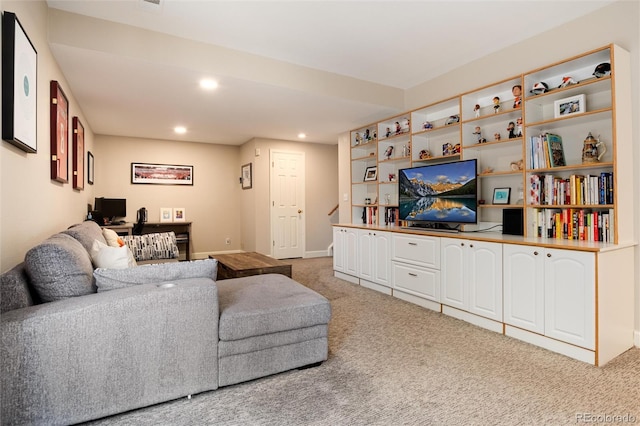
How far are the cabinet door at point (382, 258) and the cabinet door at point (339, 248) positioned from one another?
708 millimetres

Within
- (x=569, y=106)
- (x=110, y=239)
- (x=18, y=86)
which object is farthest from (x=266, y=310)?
(x=569, y=106)

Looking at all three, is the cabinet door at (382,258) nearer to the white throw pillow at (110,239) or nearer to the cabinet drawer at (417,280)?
the cabinet drawer at (417,280)

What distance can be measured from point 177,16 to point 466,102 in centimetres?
281

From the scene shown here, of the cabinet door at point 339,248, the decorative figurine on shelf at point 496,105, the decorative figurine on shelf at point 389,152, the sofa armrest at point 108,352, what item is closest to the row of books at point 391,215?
the cabinet door at point 339,248

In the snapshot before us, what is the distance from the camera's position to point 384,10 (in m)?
2.62

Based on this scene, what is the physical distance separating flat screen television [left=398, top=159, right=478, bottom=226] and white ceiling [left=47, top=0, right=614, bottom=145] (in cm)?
108

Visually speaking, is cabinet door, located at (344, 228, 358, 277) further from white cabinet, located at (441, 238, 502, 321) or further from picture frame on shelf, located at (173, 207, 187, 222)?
picture frame on shelf, located at (173, 207, 187, 222)

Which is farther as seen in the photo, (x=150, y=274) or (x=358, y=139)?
(x=358, y=139)

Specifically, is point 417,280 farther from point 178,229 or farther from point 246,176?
point 178,229

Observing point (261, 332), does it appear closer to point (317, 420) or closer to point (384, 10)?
point (317, 420)

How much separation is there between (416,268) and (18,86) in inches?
133

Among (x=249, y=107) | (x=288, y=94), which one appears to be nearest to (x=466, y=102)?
(x=288, y=94)

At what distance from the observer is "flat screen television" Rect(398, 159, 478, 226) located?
3.31 meters

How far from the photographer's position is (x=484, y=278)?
9.39 feet
